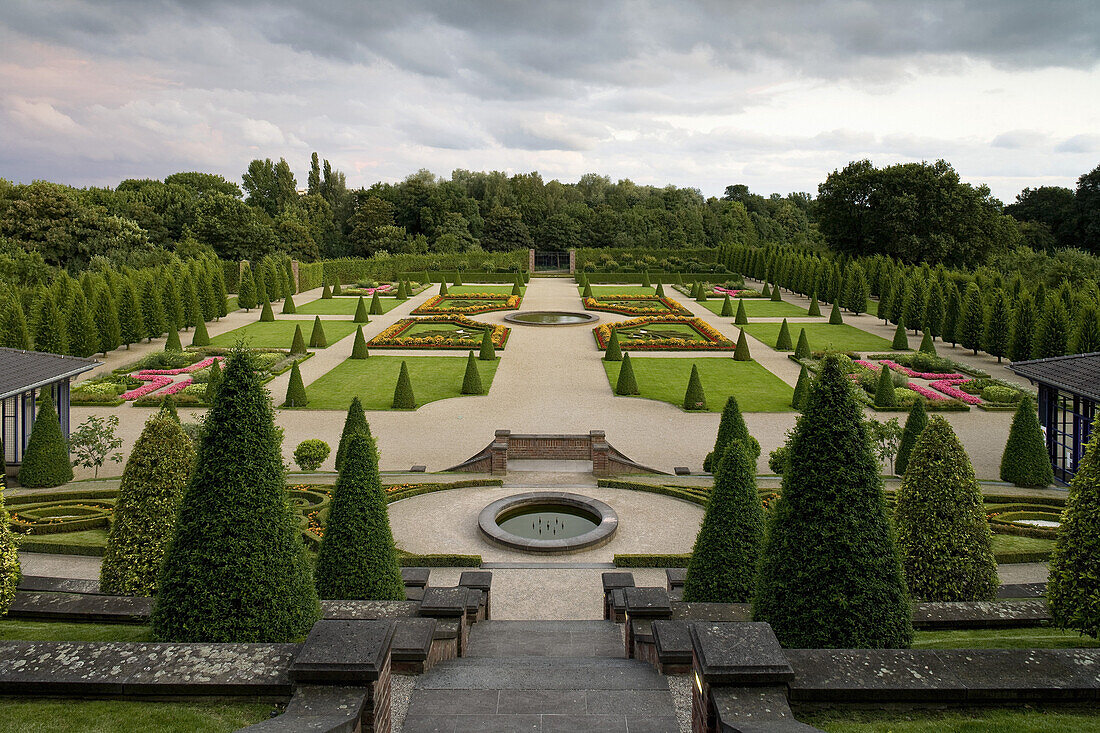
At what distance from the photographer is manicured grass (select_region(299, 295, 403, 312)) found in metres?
49.3

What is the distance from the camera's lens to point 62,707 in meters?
5.13

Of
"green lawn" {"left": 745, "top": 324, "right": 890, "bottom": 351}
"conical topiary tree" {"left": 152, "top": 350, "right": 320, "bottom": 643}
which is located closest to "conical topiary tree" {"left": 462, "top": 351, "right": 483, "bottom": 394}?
"green lawn" {"left": 745, "top": 324, "right": 890, "bottom": 351}

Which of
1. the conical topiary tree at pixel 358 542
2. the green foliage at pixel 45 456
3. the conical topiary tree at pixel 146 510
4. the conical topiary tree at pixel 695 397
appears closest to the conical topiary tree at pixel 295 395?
the green foliage at pixel 45 456

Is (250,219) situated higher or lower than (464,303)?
higher

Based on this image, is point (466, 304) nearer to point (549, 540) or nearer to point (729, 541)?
point (549, 540)

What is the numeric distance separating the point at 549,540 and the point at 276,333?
30.4 m

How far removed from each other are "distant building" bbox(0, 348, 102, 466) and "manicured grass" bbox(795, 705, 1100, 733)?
1759cm

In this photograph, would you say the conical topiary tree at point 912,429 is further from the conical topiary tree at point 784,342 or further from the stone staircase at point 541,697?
the conical topiary tree at point 784,342

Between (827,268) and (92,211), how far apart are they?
172 feet

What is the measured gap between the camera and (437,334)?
39.0m

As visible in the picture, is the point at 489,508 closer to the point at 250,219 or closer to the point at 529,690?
the point at 529,690

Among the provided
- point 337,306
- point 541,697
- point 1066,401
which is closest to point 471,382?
point 1066,401

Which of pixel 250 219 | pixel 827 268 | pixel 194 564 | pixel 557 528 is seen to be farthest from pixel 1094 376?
pixel 250 219

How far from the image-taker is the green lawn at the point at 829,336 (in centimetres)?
3694
